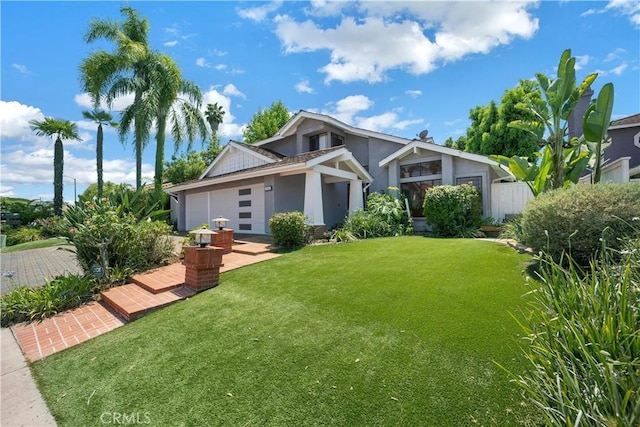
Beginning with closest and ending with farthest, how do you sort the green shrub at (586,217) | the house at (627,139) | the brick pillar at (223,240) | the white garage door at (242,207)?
the green shrub at (586,217)
the brick pillar at (223,240)
the white garage door at (242,207)
the house at (627,139)

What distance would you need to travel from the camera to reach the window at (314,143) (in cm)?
1833

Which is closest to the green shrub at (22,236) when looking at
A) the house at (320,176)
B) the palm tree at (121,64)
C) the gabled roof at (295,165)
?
the palm tree at (121,64)

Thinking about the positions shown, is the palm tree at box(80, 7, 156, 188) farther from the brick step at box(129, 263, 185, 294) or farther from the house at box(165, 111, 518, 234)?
the brick step at box(129, 263, 185, 294)

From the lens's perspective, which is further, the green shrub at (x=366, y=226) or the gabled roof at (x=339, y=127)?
the gabled roof at (x=339, y=127)

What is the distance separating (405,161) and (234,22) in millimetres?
10785

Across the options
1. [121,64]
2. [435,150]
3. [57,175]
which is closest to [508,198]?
[435,150]

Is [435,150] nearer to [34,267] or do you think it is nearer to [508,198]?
[508,198]

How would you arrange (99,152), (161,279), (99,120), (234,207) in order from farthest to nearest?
(99,120), (99,152), (234,207), (161,279)

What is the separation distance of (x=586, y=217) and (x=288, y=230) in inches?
295

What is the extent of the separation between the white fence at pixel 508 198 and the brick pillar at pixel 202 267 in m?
12.9

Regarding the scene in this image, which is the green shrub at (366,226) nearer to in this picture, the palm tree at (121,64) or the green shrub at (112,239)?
the green shrub at (112,239)

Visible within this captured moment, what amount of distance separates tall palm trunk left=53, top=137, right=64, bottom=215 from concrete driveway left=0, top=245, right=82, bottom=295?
11019mm

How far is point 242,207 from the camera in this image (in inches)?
591

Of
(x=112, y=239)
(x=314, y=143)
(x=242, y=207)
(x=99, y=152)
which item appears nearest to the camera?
(x=112, y=239)
